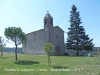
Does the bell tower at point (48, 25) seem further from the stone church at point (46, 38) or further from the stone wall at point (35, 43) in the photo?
the stone wall at point (35, 43)

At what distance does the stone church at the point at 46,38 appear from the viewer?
35.1 metres

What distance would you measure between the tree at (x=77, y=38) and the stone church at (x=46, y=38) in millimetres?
2142

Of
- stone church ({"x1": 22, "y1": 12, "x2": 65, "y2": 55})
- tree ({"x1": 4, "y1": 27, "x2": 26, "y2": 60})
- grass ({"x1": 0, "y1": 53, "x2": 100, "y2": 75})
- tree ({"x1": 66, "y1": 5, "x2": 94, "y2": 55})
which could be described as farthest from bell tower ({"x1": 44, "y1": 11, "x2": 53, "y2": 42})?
grass ({"x1": 0, "y1": 53, "x2": 100, "y2": 75})

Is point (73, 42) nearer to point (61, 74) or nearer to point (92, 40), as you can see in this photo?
point (92, 40)

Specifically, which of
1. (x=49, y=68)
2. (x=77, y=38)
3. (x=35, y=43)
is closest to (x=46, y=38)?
(x=35, y=43)

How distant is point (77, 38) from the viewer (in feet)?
126

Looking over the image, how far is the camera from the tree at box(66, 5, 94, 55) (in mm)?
38406

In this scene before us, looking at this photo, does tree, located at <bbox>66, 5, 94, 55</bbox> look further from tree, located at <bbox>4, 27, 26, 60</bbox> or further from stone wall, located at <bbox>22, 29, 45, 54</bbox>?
tree, located at <bbox>4, 27, 26, 60</bbox>

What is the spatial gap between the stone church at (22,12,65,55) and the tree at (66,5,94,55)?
2.14 metres

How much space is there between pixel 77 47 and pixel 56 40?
5.35 m

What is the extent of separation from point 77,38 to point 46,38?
774 centimetres

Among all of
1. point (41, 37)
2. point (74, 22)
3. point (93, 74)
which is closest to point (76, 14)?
point (74, 22)

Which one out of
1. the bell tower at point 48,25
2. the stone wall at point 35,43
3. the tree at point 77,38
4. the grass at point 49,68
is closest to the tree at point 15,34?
the grass at point 49,68

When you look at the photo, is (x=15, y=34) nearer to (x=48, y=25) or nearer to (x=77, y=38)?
(x=48, y=25)
